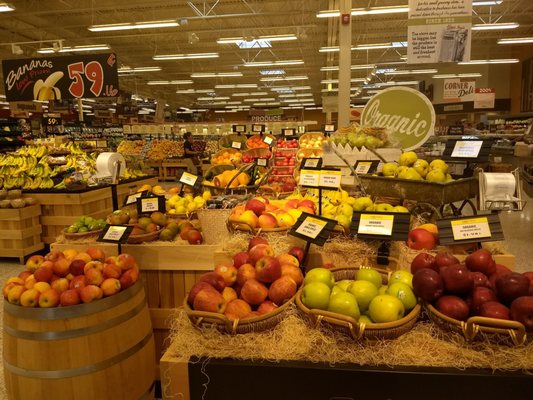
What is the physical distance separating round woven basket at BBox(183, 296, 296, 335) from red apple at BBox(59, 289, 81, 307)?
2.66 feet

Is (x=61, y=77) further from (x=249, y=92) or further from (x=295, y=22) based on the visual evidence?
(x=249, y=92)

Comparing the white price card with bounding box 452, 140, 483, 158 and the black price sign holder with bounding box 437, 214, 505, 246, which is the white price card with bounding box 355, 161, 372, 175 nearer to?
the white price card with bounding box 452, 140, 483, 158

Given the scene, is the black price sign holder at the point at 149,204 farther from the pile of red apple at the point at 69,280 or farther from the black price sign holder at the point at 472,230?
the black price sign holder at the point at 472,230

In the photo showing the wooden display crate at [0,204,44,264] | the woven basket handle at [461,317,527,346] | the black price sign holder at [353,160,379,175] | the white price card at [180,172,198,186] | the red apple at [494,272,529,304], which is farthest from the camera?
the wooden display crate at [0,204,44,264]

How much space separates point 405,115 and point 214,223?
→ 2.30 m

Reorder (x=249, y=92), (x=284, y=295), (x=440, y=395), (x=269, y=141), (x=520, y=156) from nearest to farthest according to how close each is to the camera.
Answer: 1. (x=440, y=395)
2. (x=284, y=295)
3. (x=269, y=141)
4. (x=520, y=156)
5. (x=249, y=92)

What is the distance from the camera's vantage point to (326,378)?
1.39 meters

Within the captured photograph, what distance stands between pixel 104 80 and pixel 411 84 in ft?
77.5

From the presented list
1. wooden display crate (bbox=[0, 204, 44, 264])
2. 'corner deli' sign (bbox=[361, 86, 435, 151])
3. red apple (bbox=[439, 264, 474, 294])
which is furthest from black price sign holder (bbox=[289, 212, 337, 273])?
wooden display crate (bbox=[0, 204, 44, 264])

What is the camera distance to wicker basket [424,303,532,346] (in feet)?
4.28

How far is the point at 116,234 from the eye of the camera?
263 centimetres

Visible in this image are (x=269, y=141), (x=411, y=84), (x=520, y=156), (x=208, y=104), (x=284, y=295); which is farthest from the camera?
(x=208, y=104)

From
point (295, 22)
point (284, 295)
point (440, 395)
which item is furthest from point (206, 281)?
point (295, 22)

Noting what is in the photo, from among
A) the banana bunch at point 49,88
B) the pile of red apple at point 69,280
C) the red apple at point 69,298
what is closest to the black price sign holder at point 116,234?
the pile of red apple at point 69,280
